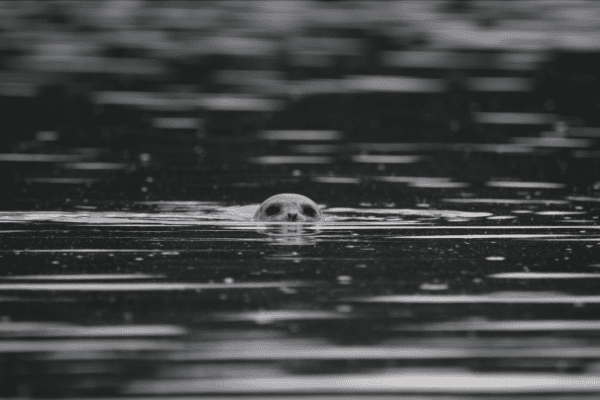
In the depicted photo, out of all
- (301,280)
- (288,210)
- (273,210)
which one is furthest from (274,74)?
(301,280)

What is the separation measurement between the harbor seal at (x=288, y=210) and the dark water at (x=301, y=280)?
321mm

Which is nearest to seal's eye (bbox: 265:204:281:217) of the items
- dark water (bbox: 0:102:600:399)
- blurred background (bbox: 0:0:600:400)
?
dark water (bbox: 0:102:600:399)

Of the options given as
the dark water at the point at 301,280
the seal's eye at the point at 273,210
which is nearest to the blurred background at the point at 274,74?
the dark water at the point at 301,280

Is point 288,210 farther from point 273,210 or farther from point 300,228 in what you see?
point 300,228

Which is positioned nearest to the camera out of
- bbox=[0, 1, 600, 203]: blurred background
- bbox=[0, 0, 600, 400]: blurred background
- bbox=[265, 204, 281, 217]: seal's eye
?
bbox=[0, 0, 600, 400]: blurred background

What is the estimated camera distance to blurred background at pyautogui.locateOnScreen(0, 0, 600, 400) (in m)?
8.88

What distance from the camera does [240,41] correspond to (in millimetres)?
38906

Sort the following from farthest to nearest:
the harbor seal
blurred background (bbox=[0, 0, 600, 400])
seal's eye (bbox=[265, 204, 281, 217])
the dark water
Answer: seal's eye (bbox=[265, 204, 281, 217])
the harbor seal
blurred background (bbox=[0, 0, 600, 400])
the dark water

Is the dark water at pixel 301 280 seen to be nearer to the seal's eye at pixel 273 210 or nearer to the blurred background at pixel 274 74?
the seal's eye at pixel 273 210

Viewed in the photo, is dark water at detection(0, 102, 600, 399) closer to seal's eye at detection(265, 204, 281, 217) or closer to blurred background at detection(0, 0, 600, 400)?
blurred background at detection(0, 0, 600, 400)

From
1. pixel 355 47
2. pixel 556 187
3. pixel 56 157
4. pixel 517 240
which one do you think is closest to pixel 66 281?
pixel 517 240

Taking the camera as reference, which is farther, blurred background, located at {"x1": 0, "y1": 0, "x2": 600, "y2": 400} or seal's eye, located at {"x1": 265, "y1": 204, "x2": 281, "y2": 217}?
seal's eye, located at {"x1": 265, "y1": 204, "x2": 281, "y2": 217}

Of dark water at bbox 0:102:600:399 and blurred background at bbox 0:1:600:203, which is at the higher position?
blurred background at bbox 0:1:600:203

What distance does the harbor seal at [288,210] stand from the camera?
15.1 m
